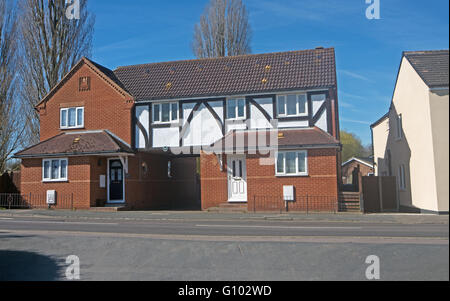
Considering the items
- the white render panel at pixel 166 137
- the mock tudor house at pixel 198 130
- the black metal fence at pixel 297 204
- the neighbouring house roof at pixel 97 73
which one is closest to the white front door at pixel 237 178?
the mock tudor house at pixel 198 130

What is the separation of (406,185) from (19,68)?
107ft

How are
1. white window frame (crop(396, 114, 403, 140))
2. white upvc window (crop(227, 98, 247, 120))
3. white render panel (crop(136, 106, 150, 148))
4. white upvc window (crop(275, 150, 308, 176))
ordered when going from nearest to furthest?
white window frame (crop(396, 114, 403, 140))
white upvc window (crop(275, 150, 308, 176))
white upvc window (crop(227, 98, 247, 120))
white render panel (crop(136, 106, 150, 148))

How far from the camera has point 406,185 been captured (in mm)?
3760

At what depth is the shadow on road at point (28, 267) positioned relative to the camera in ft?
19.4

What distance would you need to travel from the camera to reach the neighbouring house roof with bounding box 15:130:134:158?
73.3ft

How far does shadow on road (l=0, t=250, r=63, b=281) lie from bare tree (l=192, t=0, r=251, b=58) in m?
31.5

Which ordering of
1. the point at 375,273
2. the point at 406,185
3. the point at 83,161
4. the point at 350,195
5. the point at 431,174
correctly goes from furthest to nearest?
the point at 83,161
the point at 350,195
the point at 406,185
the point at 375,273
the point at 431,174

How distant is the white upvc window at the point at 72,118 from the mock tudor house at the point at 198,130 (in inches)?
2.5

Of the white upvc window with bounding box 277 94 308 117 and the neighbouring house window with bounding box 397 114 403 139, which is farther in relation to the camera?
the white upvc window with bounding box 277 94 308 117

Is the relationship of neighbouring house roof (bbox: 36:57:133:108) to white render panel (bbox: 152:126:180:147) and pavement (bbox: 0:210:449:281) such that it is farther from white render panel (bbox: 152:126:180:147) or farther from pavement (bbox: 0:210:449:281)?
pavement (bbox: 0:210:449:281)

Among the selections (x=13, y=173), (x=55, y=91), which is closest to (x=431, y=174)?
(x=55, y=91)

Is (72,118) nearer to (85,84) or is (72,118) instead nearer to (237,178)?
(85,84)

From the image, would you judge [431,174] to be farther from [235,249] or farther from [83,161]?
[83,161]

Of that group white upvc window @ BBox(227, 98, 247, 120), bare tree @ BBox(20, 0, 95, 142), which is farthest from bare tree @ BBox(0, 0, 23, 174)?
white upvc window @ BBox(227, 98, 247, 120)
